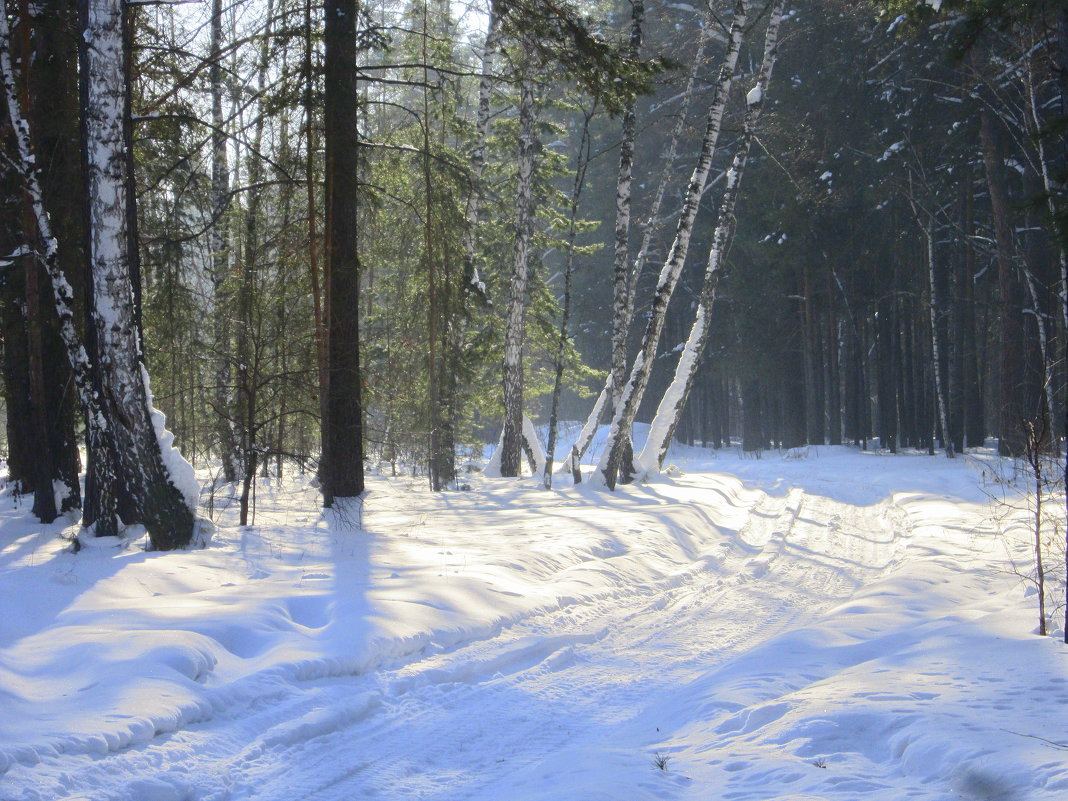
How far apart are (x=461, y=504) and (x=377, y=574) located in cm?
607

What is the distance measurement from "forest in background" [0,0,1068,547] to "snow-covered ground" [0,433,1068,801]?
1870 mm

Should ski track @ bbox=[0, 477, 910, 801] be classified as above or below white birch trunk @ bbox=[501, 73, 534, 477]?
below

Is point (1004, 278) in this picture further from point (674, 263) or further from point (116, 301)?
point (116, 301)

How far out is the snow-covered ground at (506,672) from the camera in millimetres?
3916

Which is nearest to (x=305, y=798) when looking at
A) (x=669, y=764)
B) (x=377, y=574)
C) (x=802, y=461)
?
(x=669, y=764)

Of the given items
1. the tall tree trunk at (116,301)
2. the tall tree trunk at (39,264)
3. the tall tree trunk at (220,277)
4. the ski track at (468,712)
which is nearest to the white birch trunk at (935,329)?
the ski track at (468,712)

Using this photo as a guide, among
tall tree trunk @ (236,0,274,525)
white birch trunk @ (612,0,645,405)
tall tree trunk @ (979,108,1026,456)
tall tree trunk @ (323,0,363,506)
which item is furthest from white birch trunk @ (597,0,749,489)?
tall tree trunk @ (979,108,1026,456)

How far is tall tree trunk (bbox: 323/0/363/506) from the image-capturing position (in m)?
10.2

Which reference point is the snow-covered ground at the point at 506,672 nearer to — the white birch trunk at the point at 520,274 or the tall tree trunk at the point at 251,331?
the tall tree trunk at the point at 251,331

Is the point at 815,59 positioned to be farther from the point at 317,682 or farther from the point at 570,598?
the point at 317,682

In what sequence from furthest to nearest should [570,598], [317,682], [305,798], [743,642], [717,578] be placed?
[717,578] → [570,598] → [743,642] → [317,682] → [305,798]

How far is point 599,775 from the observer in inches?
154

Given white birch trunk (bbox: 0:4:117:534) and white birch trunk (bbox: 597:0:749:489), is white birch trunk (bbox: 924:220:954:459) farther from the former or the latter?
white birch trunk (bbox: 0:4:117:534)

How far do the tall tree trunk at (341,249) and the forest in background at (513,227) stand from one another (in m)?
0.04
